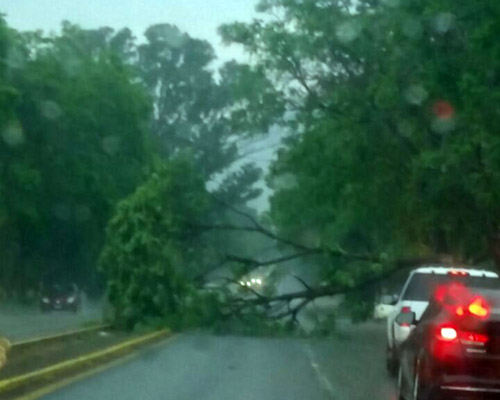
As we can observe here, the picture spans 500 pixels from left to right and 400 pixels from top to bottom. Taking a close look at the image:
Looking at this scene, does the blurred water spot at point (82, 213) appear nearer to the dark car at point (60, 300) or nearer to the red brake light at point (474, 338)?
the dark car at point (60, 300)

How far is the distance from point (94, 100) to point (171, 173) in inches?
1016

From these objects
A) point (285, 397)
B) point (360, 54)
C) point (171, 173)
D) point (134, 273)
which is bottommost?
point (285, 397)

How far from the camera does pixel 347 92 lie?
37312mm

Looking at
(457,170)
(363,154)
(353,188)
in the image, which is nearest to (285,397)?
(457,170)

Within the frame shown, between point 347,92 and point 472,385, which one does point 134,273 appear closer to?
point 347,92

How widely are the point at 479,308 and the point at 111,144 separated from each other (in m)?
51.5

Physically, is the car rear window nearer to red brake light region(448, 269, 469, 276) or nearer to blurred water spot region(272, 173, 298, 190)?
red brake light region(448, 269, 469, 276)

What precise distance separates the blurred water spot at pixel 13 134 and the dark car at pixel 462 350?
42.8m

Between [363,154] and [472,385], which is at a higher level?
[363,154]

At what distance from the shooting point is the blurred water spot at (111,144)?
64875mm

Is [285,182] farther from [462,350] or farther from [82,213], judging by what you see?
[462,350]

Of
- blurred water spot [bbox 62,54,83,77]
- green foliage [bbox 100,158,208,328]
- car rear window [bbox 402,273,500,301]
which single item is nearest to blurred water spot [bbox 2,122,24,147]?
blurred water spot [bbox 62,54,83,77]

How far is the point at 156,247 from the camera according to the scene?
38594 mm

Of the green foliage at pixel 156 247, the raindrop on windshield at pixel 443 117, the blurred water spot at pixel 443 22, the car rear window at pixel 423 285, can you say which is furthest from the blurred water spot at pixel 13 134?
the car rear window at pixel 423 285
